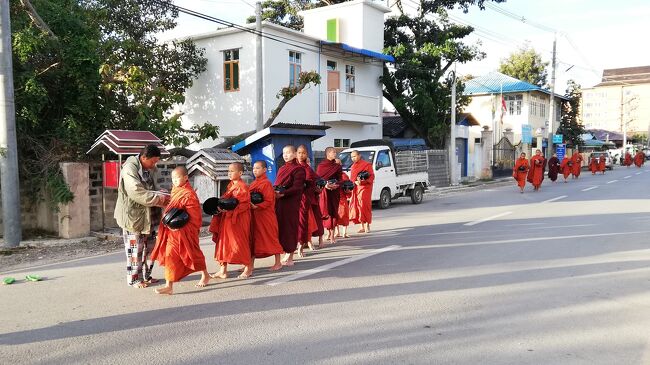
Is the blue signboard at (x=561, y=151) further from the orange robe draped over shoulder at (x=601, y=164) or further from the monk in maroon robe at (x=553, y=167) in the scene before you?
the monk in maroon robe at (x=553, y=167)

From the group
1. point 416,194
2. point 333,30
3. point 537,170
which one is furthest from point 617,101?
point 416,194

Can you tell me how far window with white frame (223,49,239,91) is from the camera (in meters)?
21.5

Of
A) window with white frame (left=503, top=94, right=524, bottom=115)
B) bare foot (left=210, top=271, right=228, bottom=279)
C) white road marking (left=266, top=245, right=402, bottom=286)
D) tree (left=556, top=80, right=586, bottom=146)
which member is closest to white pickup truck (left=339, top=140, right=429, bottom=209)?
white road marking (left=266, top=245, right=402, bottom=286)

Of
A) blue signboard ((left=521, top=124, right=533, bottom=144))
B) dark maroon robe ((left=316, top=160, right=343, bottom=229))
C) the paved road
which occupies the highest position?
blue signboard ((left=521, top=124, right=533, bottom=144))

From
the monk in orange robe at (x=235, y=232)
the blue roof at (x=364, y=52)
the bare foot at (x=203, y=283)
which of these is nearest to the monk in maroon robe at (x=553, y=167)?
the blue roof at (x=364, y=52)

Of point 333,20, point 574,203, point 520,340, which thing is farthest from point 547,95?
point 520,340

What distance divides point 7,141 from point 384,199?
950cm

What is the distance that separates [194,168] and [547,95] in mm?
39483

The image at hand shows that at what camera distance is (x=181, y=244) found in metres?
5.79

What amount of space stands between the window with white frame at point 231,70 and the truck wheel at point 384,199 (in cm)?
940

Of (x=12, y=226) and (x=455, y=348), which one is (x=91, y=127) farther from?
(x=455, y=348)

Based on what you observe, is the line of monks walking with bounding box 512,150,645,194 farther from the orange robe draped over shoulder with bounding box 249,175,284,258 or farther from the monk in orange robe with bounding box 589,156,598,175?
the orange robe draped over shoulder with bounding box 249,175,284,258

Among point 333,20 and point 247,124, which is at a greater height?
point 333,20

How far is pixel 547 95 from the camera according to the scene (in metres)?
43.9
